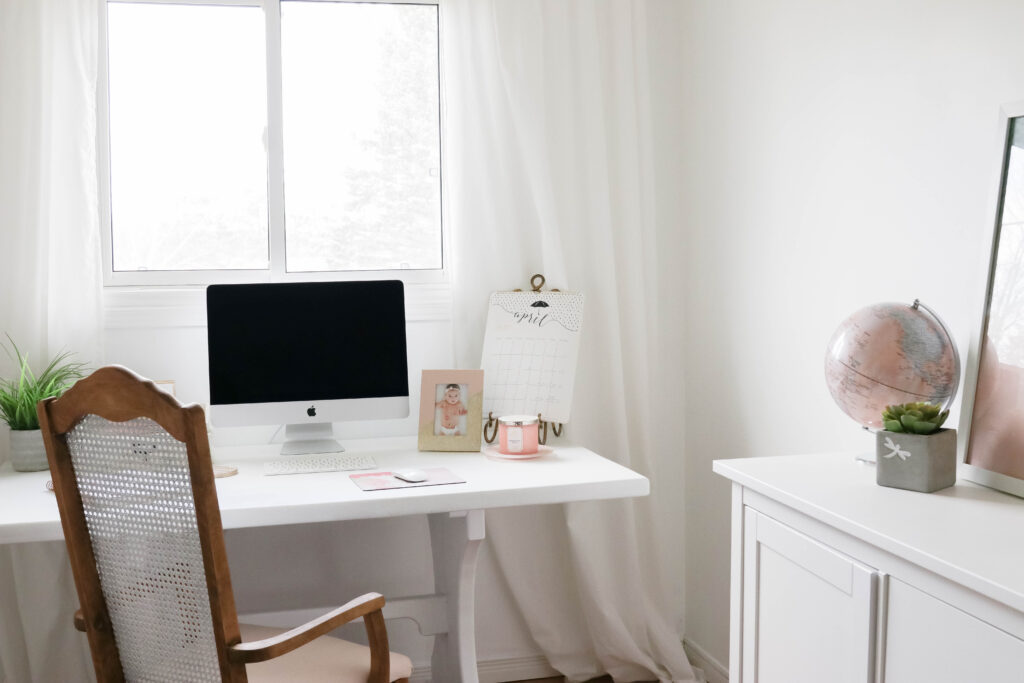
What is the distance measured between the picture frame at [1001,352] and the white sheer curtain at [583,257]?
1.25 meters

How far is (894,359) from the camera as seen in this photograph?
61.5 inches

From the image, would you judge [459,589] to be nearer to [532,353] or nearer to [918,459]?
[532,353]

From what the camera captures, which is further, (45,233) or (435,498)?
(45,233)

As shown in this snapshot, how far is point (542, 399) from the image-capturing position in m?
2.58

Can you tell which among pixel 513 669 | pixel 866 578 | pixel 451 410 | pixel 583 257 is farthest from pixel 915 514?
pixel 513 669

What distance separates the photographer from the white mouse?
2090 millimetres

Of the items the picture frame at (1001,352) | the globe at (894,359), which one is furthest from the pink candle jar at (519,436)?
the picture frame at (1001,352)

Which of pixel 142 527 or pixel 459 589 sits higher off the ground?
pixel 142 527

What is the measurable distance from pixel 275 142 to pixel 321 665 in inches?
61.1

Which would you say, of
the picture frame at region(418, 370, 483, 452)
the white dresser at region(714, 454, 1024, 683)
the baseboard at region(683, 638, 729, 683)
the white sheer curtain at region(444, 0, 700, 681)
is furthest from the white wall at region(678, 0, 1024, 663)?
the picture frame at region(418, 370, 483, 452)

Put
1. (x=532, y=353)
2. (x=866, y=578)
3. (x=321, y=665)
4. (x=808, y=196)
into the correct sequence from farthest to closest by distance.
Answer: (x=532, y=353) < (x=808, y=196) < (x=321, y=665) < (x=866, y=578)

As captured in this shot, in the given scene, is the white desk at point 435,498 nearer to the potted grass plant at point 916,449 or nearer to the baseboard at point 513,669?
the baseboard at point 513,669

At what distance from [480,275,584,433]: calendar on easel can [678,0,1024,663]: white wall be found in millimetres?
444

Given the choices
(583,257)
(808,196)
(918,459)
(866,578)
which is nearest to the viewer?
(866,578)
